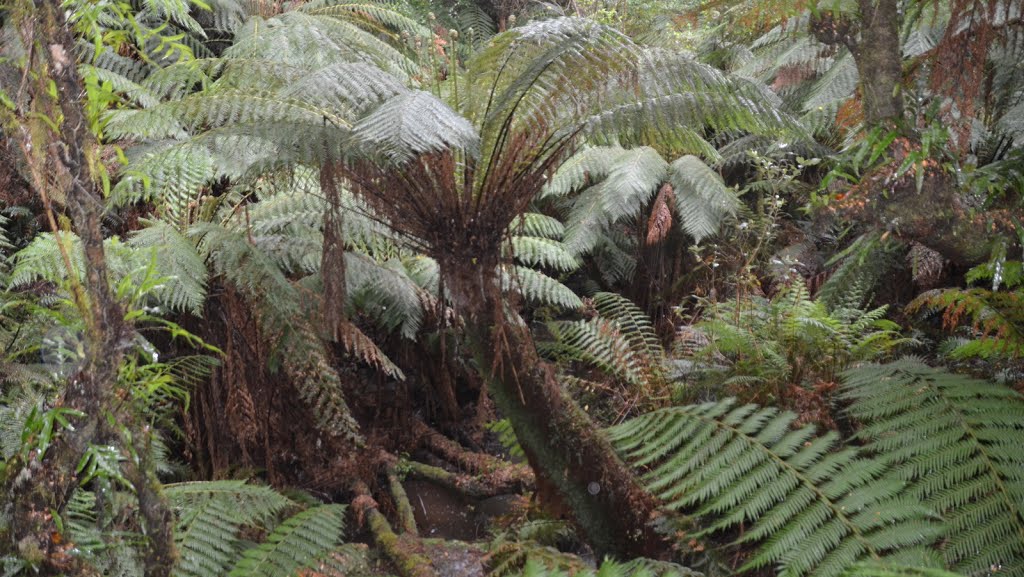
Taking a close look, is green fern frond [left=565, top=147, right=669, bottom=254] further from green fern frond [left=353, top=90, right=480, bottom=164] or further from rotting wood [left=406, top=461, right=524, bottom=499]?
green fern frond [left=353, top=90, right=480, bottom=164]

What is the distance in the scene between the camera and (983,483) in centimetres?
163

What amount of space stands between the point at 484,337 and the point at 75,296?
1099mm

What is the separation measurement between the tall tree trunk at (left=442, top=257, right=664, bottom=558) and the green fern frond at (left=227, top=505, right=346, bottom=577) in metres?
0.59

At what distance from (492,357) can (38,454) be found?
1124 mm

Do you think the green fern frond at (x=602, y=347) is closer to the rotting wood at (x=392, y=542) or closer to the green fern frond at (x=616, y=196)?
the rotting wood at (x=392, y=542)

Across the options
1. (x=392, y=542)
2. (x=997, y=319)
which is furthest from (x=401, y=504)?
(x=997, y=319)

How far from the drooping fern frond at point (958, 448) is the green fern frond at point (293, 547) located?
55.6 inches

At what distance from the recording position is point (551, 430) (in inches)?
82.1

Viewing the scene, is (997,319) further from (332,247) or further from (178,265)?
(178,265)

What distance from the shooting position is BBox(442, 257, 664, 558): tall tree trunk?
206 cm

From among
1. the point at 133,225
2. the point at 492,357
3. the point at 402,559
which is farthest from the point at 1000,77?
the point at 133,225

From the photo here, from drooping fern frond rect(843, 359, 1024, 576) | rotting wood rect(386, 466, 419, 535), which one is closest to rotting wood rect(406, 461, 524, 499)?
rotting wood rect(386, 466, 419, 535)

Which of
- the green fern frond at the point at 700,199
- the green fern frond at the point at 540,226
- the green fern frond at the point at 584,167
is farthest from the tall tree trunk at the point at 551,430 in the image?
the green fern frond at the point at 584,167

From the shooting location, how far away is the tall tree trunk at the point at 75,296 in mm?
1192
